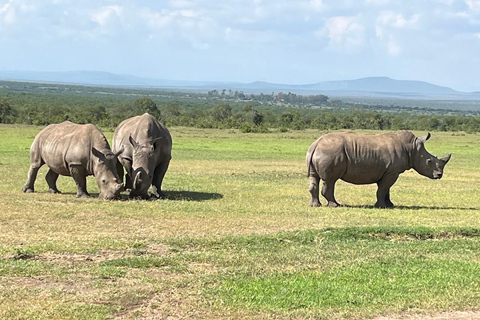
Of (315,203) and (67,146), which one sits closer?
(315,203)

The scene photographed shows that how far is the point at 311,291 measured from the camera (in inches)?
366

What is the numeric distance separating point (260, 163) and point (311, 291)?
A: 2545 centimetres

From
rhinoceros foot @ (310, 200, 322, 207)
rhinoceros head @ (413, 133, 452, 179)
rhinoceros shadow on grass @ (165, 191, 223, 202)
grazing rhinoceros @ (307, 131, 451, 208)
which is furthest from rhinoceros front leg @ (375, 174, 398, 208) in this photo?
rhinoceros shadow on grass @ (165, 191, 223, 202)

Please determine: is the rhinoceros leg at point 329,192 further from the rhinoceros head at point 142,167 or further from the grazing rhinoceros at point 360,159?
the rhinoceros head at point 142,167

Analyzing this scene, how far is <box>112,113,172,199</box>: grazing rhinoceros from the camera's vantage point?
19.2 metres

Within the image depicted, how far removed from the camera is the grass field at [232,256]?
874 cm

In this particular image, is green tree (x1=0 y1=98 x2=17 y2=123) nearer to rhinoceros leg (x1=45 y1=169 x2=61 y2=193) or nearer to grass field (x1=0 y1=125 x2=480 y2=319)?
rhinoceros leg (x1=45 y1=169 x2=61 y2=193)

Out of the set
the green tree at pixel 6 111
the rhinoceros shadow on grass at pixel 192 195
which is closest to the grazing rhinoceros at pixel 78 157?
the rhinoceros shadow on grass at pixel 192 195

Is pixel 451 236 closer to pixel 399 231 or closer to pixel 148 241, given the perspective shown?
pixel 399 231

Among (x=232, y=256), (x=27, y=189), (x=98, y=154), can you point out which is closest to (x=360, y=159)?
(x=98, y=154)

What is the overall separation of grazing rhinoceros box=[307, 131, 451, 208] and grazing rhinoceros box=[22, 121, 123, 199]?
211 inches

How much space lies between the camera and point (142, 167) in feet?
63.2

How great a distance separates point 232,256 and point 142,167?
327 inches

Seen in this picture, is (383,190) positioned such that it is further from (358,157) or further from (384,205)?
(358,157)
